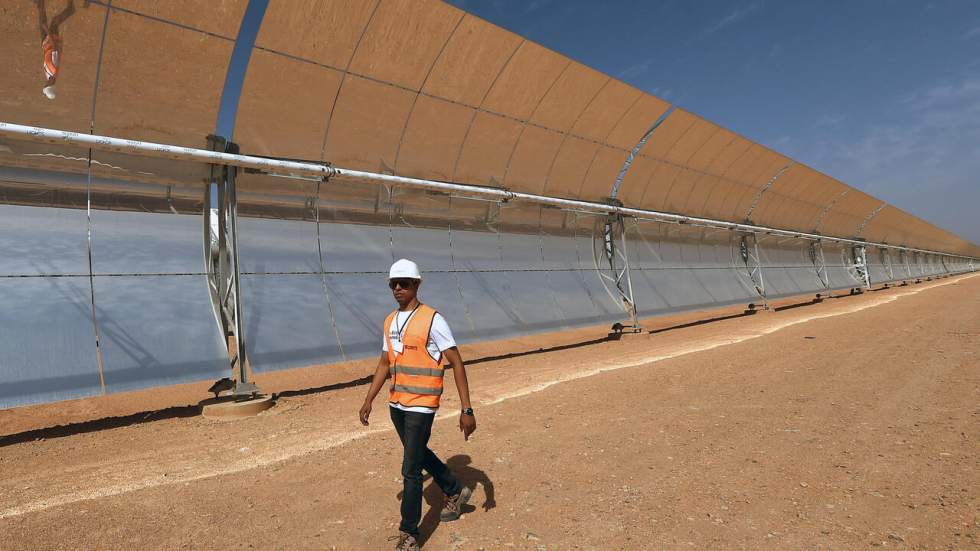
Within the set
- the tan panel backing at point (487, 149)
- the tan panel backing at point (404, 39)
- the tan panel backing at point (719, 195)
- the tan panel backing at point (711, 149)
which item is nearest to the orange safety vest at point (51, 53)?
the tan panel backing at point (404, 39)

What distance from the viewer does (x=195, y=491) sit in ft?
14.4

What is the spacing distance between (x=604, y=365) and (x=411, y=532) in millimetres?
7786

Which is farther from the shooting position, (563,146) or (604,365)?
(563,146)

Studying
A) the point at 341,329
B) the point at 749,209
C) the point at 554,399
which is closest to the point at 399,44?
the point at 341,329

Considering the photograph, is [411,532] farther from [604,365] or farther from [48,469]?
[604,365]

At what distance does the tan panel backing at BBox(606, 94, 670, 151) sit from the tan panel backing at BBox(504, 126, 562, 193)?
243cm

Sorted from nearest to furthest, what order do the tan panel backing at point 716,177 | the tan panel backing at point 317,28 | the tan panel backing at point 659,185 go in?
the tan panel backing at point 317,28
the tan panel backing at point 659,185
the tan panel backing at point 716,177

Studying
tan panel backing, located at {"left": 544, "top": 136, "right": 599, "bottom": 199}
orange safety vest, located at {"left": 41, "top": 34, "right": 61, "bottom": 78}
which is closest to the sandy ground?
orange safety vest, located at {"left": 41, "top": 34, "right": 61, "bottom": 78}

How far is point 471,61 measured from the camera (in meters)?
11.2

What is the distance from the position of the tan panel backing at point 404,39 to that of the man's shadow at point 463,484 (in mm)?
8384

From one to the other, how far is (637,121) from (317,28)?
10397 millimetres

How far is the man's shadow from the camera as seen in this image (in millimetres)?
3568

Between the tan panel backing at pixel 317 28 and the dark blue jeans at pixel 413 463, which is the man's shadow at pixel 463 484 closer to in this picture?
the dark blue jeans at pixel 413 463

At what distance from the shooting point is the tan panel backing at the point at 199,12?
7.54m
